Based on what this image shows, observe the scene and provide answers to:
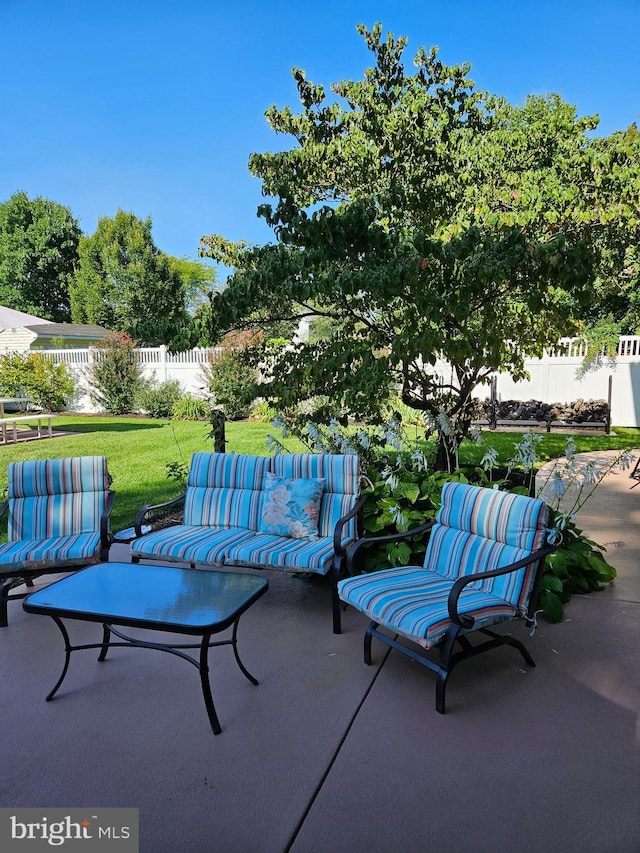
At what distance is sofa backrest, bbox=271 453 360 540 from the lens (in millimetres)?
4000

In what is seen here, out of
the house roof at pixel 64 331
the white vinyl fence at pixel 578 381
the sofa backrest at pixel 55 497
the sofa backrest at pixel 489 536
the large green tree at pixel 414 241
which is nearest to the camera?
the sofa backrest at pixel 489 536

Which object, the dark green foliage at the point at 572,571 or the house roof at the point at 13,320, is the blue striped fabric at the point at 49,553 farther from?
the house roof at the point at 13,320

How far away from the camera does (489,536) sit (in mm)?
3139

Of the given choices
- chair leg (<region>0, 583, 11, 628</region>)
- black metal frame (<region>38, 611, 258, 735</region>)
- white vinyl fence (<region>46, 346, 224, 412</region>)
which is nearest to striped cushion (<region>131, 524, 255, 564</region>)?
black metal frame (<region>38, 611, 258, 735</region>)

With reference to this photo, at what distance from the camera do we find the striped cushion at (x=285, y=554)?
Result: 3.52 m

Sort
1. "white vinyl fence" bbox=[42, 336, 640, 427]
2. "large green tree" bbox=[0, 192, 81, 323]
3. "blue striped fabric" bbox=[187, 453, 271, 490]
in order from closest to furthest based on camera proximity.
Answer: "blue striped fabric" bbox=[187, 453, 271, 490] → "white vinyl fence" bbox=[42, 336, 640, 427] → "large green tree" bbox=[0, 192, 81, 323]

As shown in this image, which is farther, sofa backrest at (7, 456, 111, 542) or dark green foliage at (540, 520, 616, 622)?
sofa backrest at (7, 456, 111, 542)

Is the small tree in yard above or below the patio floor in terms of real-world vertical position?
above

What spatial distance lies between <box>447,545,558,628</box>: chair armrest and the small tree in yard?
13892 mm

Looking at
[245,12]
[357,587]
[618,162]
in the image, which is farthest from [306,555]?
[245,12]

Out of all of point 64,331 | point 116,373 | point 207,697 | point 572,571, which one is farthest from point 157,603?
point 64,331

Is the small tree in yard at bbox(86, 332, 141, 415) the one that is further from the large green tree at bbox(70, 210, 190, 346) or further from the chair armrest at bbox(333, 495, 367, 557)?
the chair armrest at bbox(333, 495, 367, 557)

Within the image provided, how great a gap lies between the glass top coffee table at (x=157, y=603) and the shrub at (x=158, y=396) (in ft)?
37.9

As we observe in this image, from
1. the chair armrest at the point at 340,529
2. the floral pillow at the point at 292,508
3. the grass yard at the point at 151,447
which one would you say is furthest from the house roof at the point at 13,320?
the chair armrest at the point at 340,529
